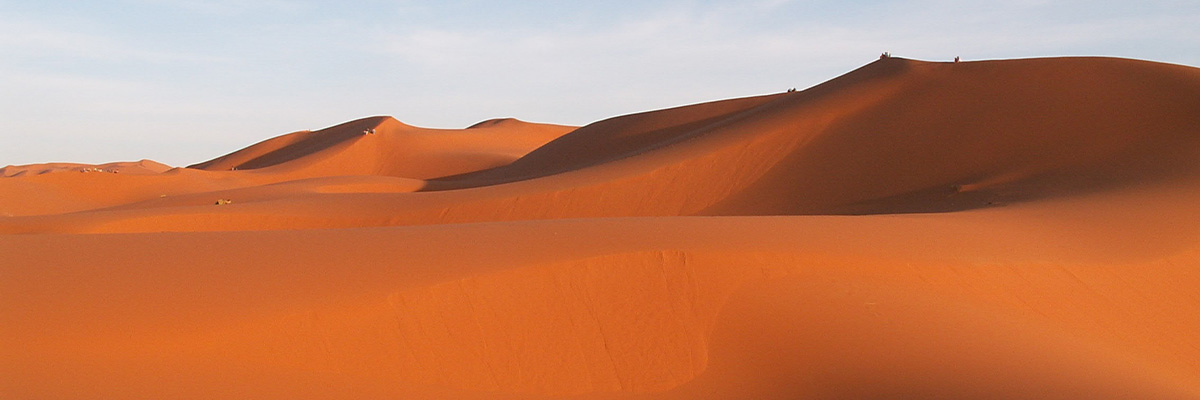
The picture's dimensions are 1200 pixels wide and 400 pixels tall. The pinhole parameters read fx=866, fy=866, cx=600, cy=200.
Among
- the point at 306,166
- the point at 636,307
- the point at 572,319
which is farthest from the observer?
the point at 306,166

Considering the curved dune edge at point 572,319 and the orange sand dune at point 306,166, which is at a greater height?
the orange sand dune at point 306,166

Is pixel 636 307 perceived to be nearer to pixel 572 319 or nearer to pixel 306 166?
pixel 572 319

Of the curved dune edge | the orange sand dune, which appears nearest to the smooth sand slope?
the curved dune edge

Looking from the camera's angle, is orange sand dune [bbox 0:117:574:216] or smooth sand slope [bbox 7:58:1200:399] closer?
smooth sand slope [bbox 7:58:1200:399]

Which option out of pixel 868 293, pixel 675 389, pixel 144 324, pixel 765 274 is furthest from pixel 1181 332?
pixel 144 324

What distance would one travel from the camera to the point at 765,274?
730cm

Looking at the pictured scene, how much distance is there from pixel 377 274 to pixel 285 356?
4.24 feet

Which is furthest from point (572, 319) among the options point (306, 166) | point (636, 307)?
point (306, 166)

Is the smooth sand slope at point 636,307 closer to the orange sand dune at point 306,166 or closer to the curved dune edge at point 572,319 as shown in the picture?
the curved dune edge at point 572,319

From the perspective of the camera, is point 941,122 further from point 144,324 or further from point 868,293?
point 144,324

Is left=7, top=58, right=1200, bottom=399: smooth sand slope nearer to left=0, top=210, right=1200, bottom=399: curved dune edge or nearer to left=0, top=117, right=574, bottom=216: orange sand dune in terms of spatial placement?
left=0, top=210, right=1200, bottom=399: curved dune edge

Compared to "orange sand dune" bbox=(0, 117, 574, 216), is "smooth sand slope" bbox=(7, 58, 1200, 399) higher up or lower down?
lower down

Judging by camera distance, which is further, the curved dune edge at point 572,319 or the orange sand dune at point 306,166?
the orange sand dune at point 306,166

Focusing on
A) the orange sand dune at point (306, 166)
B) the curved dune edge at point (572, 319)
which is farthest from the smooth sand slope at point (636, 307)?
the orange sand dune at point (306, 166)
